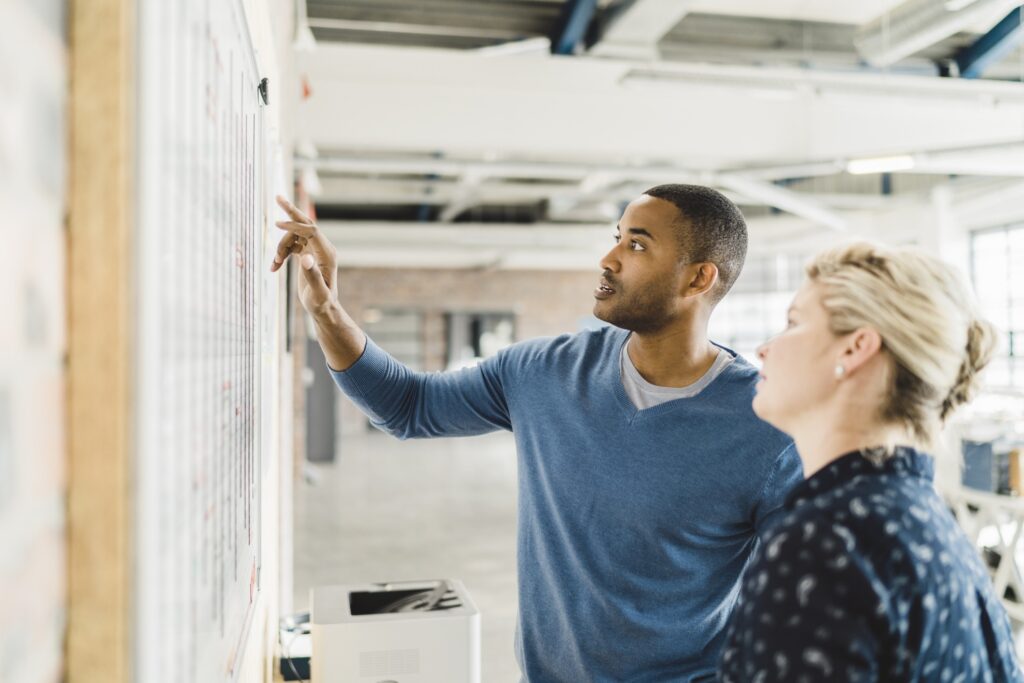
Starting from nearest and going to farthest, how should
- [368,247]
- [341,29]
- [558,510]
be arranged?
[558,510] < [341,29] < [368,247]

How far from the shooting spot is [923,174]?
34.2ft

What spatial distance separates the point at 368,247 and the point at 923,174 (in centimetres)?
739

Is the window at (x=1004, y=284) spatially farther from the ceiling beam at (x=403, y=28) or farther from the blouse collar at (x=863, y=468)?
the blouse collar at (x=863, y=468)

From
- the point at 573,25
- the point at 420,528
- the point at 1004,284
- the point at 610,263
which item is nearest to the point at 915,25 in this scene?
the point at 573,25

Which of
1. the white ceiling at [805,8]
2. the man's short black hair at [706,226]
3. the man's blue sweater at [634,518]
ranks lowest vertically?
the man's blue sweater at [634,518]

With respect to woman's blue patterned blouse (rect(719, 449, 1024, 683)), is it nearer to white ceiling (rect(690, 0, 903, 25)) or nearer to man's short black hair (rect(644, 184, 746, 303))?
man's short black hair (rect(644, 184, 746, 303))

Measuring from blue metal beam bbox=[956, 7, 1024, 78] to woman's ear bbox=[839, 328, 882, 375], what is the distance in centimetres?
450

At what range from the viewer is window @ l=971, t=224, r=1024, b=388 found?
1041cm

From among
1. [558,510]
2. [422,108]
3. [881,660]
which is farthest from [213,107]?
[422,108]

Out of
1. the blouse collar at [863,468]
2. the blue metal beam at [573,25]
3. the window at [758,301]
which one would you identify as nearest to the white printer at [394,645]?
the blouse collar at [863,468]

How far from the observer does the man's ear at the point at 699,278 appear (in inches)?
70.7

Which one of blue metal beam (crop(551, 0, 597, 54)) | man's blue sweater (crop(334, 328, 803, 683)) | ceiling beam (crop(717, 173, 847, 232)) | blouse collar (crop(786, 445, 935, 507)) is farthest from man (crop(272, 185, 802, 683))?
ceiling beam (crop(717, 173, 847, 232))

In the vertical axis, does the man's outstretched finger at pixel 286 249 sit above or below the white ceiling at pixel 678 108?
below

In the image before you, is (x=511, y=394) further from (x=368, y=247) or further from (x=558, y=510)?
(x=368, y=247)
